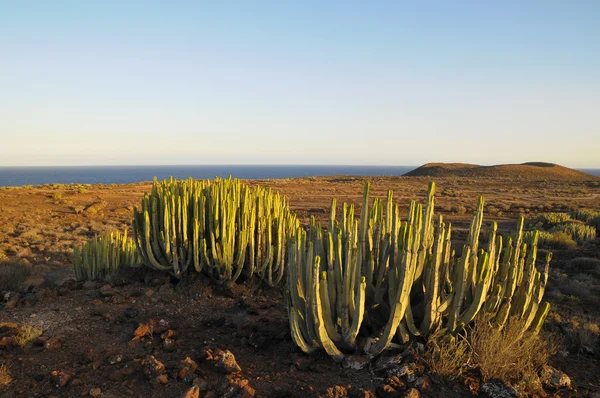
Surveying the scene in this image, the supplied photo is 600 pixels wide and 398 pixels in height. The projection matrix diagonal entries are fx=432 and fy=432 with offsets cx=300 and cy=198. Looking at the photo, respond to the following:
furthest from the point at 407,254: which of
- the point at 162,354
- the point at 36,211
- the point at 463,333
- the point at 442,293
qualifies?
the point at 36,211

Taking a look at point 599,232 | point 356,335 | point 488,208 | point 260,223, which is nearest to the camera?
point 356,335

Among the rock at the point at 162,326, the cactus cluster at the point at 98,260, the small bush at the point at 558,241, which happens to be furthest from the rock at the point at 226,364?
the small bush at the point at 558,241

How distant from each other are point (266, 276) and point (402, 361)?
356cm

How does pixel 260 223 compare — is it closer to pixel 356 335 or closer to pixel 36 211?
pixel 356 335

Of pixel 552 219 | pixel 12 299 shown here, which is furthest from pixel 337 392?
pixel 552 219

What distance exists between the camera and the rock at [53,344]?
454 cm

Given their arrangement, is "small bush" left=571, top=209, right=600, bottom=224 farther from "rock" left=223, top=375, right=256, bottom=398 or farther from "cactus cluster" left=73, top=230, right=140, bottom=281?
"rock" left=223, top=375, right=256, bottom=398

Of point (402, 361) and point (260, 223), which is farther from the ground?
point (260, 223)

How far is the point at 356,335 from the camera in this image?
169 inches

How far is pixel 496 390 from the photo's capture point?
145 inches

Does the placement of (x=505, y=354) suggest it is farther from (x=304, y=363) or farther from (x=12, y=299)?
(x=12, y=299)

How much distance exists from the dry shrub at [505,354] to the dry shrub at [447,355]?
0.39 feet

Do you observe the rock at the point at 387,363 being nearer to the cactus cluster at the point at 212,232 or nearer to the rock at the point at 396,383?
the rock at the point at 396,383

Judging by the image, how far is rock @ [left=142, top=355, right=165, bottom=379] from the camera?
12.8 feet
